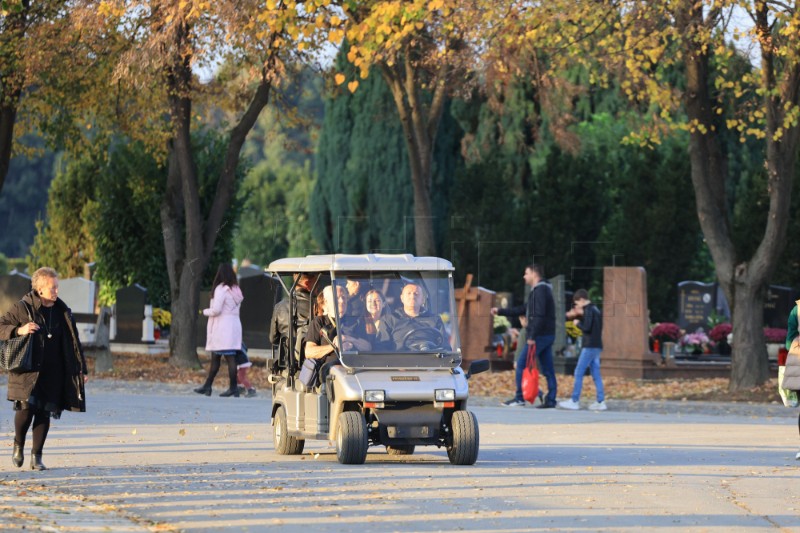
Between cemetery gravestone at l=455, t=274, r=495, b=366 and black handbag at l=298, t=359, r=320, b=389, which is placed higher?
cemetery gravestone at l=455, t=274, r=495, b=366

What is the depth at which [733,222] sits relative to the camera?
3997 cm

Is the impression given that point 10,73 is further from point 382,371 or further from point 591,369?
point 382,371

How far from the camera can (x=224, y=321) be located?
21.8m

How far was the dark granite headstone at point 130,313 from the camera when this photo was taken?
36.6 metres

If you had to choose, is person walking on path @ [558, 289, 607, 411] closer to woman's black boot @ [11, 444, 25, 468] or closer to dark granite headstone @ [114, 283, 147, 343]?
woman's black boot @ [11, 444, 25, 468]

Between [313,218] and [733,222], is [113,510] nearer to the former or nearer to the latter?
[733,222]

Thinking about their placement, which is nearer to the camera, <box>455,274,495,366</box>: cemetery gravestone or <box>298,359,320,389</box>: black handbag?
<box>298,359,320,389</box>: black handbag

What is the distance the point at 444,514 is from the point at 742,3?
13430mm

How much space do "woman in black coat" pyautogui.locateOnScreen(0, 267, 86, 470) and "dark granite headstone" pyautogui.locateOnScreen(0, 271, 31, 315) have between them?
21968mm

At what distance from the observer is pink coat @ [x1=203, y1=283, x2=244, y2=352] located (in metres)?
21.8

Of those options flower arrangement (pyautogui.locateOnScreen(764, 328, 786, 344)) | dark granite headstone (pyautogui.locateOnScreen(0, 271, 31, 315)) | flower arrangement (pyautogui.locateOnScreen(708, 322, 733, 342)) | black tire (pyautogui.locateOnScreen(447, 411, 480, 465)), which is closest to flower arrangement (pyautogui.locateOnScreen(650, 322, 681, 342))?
flower arrangement (pyautogui.locateOnScreen(708, 322, 733, 342))

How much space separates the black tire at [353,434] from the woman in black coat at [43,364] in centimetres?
212

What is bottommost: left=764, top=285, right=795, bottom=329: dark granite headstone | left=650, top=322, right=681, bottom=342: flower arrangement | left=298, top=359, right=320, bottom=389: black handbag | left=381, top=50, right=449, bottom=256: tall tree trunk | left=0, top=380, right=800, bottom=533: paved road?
left=0, top=380, right=800, bottom=533: paved road

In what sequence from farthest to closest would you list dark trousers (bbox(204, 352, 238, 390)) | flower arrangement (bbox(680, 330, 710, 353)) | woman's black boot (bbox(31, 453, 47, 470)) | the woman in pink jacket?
flower arrangement (bbox(680, 330, 710, 353)) → dark trousers (bbox(204, 352, 238, 390)) → the woman in pink jacket → woman's black boot (bbox(31, 453, 47, 470))
